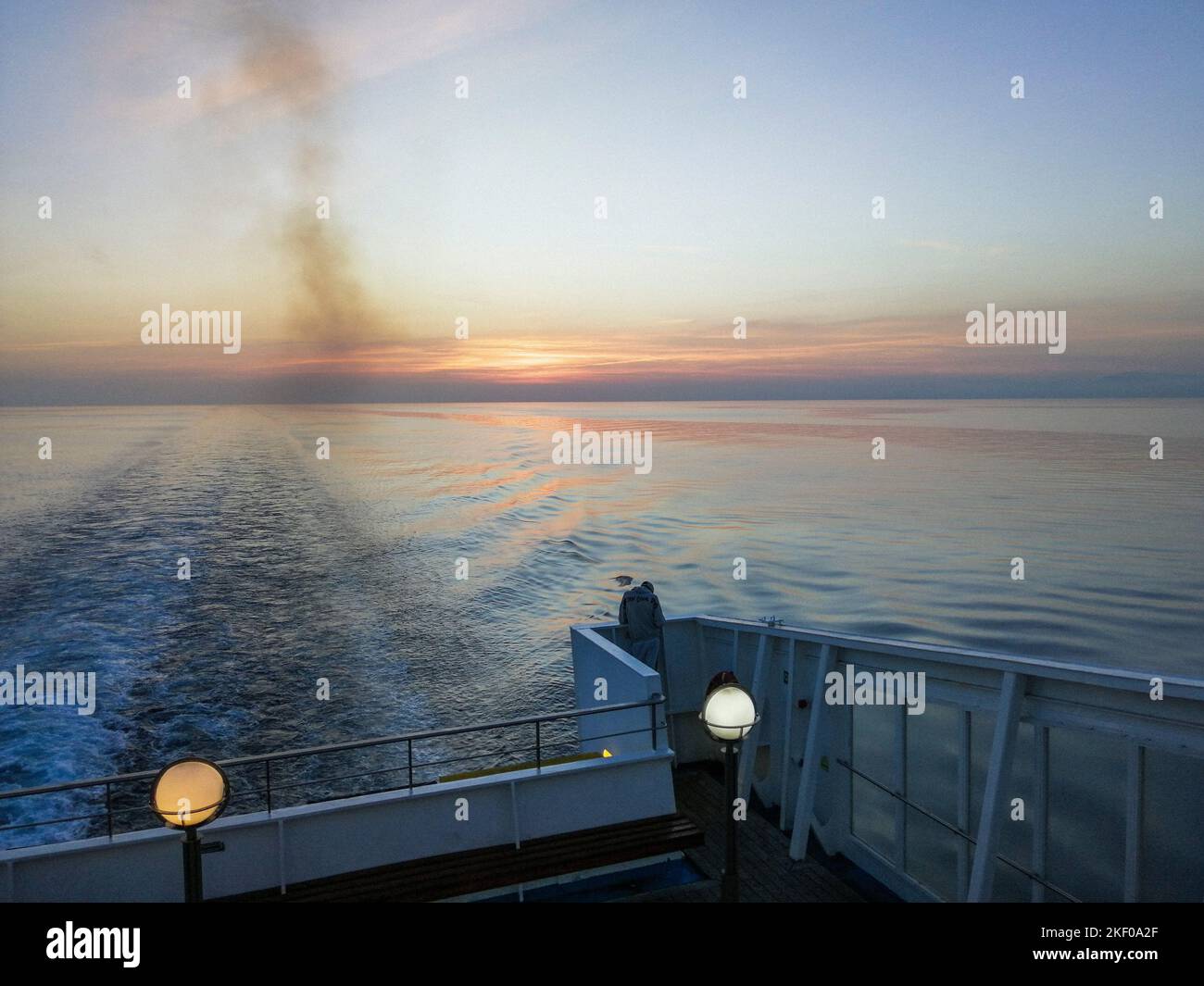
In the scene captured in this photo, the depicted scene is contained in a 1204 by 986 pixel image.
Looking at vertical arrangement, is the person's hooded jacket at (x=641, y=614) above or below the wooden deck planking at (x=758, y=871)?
above

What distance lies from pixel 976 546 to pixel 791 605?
48.3ft

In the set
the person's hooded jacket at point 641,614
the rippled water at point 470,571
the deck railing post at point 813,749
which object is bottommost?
the rippled water at point 470,571

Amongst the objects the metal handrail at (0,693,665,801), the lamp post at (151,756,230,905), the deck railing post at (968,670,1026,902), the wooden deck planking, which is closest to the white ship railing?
the deck railing post at (968,670,1026,902)

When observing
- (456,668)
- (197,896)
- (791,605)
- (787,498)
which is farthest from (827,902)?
(787,498)

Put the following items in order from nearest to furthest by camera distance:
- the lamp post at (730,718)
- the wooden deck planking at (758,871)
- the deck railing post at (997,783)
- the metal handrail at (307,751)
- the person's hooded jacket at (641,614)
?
1. the lamp post at (730,718)
2. the deck railing post at (997,783)
3. the metal handrail at (307,751)
4. the wooden deck planking at (758,871)
5. the person's hooded jacket at (641,614)

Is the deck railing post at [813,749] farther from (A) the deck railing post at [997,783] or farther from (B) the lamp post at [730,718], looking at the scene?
(B) the lamp post at [730,718]

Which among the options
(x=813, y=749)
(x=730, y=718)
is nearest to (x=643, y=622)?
(x=813, y=749)

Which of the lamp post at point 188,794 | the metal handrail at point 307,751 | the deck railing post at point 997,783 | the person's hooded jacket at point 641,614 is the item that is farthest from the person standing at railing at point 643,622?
the lamp post at point 188,794

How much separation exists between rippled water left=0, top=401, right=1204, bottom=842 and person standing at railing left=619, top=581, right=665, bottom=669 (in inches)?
418

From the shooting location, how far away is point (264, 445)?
79.2 metres

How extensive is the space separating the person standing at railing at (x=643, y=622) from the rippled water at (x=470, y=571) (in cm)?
1062

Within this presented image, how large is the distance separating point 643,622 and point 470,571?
86.2ft

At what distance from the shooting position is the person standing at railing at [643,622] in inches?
353
